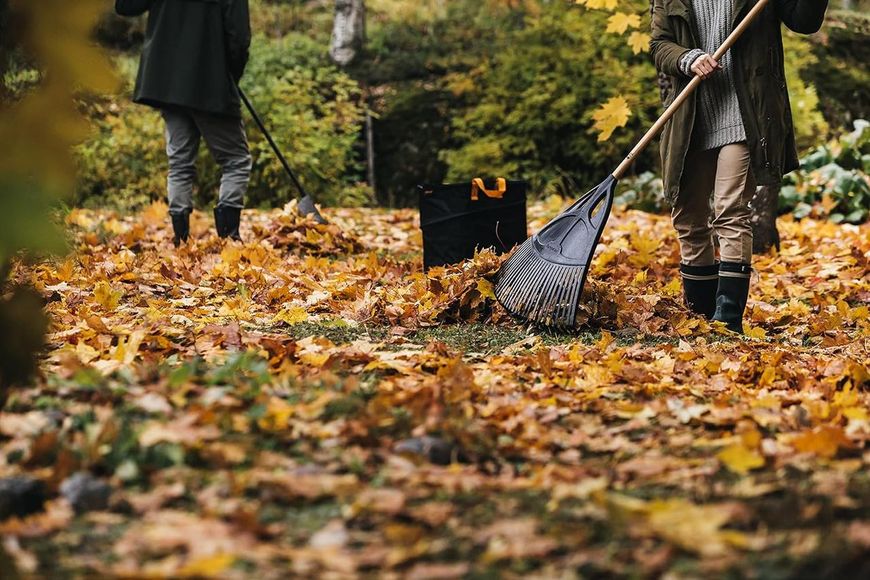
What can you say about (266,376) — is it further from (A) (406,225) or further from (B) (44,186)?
(A) (406,225)

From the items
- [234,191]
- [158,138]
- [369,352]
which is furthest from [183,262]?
[158,138]

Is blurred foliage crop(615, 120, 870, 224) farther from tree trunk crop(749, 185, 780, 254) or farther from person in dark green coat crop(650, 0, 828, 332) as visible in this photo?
person in dark green coat crop(650, 0, 828, 332)

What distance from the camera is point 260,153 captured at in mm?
9562

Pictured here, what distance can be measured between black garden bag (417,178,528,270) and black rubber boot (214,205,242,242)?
169 cm

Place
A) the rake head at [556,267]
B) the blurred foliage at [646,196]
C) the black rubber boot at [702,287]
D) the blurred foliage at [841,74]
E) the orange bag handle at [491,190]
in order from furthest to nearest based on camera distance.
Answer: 1. the blurred foliage at [841,74]
2. the blurred foliage at [646,196]
3. the orange bag handle at [491,190]
4. the black rubber boot at [702,287]
5. the rake head at [556,267]

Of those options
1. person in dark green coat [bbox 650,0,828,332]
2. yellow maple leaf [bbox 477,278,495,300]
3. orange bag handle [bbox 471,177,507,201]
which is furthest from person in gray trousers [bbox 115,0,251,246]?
person in dark green coat [bbox 650,0,828,332]

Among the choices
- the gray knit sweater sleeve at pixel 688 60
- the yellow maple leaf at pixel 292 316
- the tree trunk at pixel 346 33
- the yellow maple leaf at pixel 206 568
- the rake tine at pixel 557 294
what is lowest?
the yellow maple leaf at pixel 206 568

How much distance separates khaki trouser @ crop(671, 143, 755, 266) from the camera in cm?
447

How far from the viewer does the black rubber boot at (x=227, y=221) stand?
670cm

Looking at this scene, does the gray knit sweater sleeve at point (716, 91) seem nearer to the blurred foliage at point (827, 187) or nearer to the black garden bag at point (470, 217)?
the black garden bag at point (470, 217)

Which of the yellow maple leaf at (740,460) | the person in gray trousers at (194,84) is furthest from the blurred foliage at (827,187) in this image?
the yellow maple leaf at (740,460)

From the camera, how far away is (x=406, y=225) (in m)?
8.32

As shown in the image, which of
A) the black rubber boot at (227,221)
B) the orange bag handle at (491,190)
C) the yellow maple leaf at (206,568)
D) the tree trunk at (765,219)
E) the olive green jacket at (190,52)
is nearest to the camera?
the yellow maple leaf at (206,568)

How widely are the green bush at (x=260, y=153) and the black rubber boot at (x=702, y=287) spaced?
5175 millimetres
